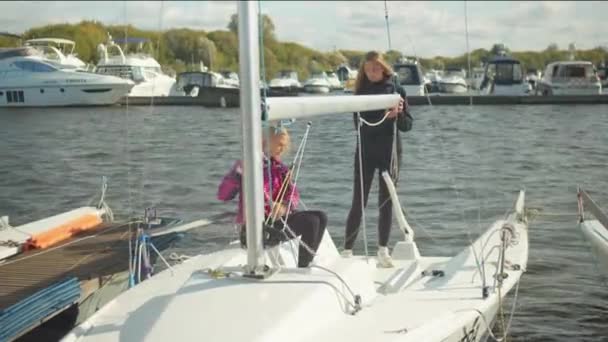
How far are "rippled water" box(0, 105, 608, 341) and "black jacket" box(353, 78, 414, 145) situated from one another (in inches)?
67.5

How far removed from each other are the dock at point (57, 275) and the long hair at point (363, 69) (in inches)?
97.6

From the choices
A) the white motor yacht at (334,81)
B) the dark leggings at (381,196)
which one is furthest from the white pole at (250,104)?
the white motor yacht at (334,81)

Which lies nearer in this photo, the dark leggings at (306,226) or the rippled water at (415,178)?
the dark leggings at (306,226)

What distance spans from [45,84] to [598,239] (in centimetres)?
2505

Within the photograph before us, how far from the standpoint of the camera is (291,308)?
4.18 meters

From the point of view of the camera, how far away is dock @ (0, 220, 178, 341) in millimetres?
5789

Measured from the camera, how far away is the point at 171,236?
320 inches

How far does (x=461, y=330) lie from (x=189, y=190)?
10.8 m

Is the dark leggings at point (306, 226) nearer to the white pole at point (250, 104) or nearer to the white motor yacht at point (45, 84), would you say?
the white pole at point (250, 104)

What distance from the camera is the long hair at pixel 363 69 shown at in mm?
6691

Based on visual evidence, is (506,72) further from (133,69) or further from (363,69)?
(363,69)

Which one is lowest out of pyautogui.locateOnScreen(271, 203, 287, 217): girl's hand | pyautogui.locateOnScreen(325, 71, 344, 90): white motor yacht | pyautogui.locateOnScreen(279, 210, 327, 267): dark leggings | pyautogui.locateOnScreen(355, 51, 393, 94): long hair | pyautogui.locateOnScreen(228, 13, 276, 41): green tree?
pyautogui.locateOnScreen(279, 210, 327, 267): dark leggings

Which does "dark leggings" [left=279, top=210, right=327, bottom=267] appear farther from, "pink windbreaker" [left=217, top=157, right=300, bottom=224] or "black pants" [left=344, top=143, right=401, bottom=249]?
"black pants" [left=344, top=143, right=401, bottom=249]

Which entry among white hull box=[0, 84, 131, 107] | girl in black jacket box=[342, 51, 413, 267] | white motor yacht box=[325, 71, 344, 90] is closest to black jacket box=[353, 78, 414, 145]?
girl in black jacket box=[342, 51, 413, 267]
